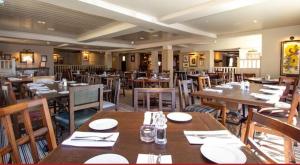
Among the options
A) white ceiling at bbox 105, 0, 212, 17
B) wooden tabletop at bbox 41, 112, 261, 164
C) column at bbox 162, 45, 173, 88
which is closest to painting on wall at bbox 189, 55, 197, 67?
column at bbox 162, 45, 173, 88

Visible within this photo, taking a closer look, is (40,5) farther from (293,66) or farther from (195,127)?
(293,66)

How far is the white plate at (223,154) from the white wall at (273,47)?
6.97 meters

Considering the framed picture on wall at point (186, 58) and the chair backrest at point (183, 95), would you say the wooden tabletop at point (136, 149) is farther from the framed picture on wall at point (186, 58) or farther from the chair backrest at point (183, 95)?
the framed picture on wall at point (186, 58)

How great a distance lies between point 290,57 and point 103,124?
7.08 meters

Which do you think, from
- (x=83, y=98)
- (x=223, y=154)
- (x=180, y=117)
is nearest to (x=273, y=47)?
(x=180, y=117)

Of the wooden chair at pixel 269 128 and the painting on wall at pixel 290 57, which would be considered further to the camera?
the painting on wall at pixel 290 57

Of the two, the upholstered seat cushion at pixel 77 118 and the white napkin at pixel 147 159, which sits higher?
the white napkin at pixel 147 159

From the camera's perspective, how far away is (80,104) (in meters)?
2.60

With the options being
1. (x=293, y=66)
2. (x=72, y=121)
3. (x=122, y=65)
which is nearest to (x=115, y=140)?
(x=72, y=121)

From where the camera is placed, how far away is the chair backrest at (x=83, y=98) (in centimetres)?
247

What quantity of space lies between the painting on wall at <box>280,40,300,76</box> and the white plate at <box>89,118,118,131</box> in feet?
22.8

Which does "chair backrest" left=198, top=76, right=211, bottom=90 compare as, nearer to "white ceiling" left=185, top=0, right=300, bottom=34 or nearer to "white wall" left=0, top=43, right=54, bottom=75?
"white ceiling" left=185, top=0, right=300, bottom=34

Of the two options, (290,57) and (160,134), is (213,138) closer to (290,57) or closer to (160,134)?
(160,134)

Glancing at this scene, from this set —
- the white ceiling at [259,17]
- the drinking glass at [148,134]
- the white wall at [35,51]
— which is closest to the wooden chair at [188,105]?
the drinking glass at [148,134]
